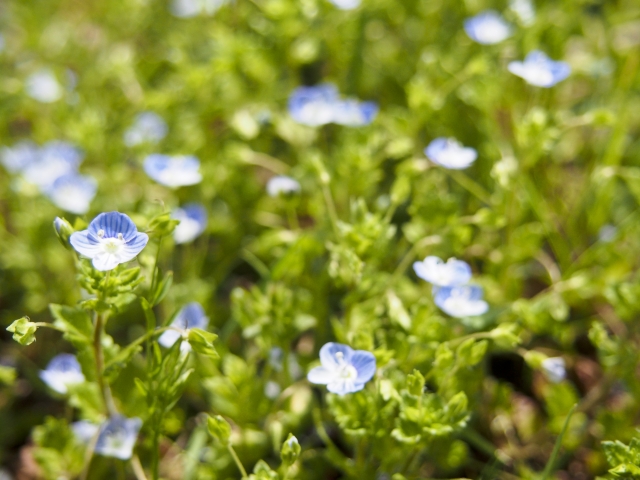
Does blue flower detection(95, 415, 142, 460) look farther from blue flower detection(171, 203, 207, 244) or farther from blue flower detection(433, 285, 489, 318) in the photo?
blue flower detection(433, 285, 489, 318)

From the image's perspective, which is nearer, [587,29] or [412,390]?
[412,390]

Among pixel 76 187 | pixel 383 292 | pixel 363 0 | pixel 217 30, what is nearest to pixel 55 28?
pixel 217 30

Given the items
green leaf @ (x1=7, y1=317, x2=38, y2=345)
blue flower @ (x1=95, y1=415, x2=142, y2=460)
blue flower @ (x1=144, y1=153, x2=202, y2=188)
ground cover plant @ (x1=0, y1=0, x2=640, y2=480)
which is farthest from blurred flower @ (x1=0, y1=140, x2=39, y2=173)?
green leaf @ (x1=7, y1=317, x2=38, y2=345)

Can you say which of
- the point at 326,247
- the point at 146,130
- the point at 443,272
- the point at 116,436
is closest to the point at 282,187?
the point at 326,247

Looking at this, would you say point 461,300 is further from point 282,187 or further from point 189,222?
point 189,222

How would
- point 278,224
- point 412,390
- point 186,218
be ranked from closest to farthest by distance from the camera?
point 412,390 < point 186,218 < point 278,224

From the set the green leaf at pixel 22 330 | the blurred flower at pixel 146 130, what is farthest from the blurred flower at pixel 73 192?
the green leaf at pixel 22 330

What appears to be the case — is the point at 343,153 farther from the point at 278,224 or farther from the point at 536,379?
the point at 536,379
